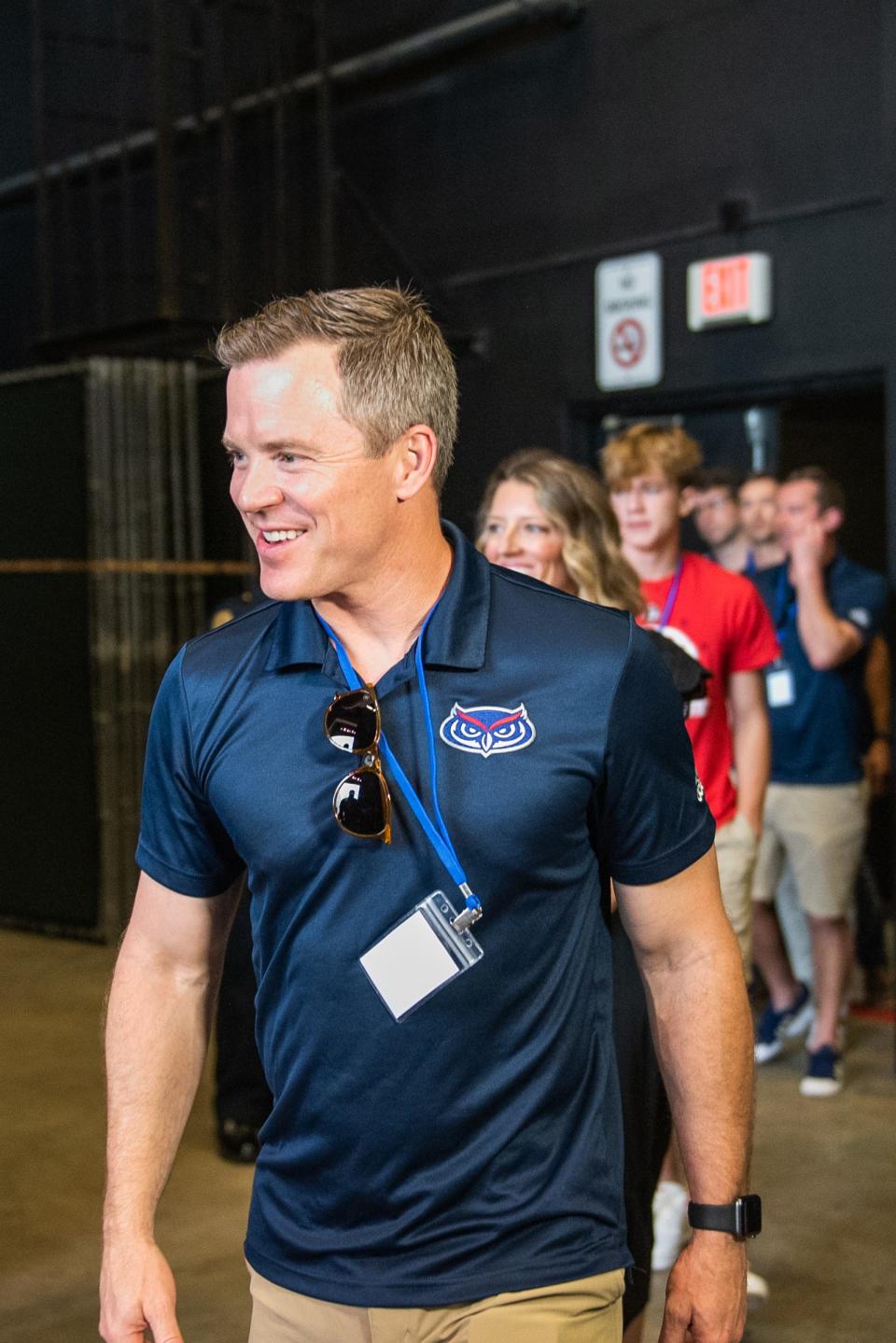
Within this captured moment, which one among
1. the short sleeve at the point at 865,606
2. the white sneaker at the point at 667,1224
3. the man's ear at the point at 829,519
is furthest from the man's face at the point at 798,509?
the white sneaker at the point at 667,1224

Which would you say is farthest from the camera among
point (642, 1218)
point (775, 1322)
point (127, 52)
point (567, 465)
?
point (127, 52)

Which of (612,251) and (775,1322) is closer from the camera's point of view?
(775,1322)

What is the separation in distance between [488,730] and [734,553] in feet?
13.9

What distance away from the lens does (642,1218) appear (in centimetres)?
233

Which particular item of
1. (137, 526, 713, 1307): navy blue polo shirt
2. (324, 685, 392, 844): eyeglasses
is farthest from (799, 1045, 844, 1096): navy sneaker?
(324, 685, 392, 844): eyeglasses

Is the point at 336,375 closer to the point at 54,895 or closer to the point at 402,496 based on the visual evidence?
the point at 402,496

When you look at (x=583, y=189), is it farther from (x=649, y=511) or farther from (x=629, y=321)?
(x=649, y=511)

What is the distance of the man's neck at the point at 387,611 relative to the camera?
152 cm

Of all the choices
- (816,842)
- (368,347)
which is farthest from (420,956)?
(816,842)

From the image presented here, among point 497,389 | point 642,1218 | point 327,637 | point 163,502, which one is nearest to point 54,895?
point 163,502

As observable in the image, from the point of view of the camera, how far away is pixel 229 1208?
3713mm

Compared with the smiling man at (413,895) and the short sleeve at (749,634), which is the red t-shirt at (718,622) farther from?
the smiling man at (413,895)

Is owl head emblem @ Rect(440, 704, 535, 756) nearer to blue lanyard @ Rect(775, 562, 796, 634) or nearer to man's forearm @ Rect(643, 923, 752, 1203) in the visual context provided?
man's forearm @ Rect(643, 923, 752, 1203)

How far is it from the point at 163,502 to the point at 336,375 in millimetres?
5556
